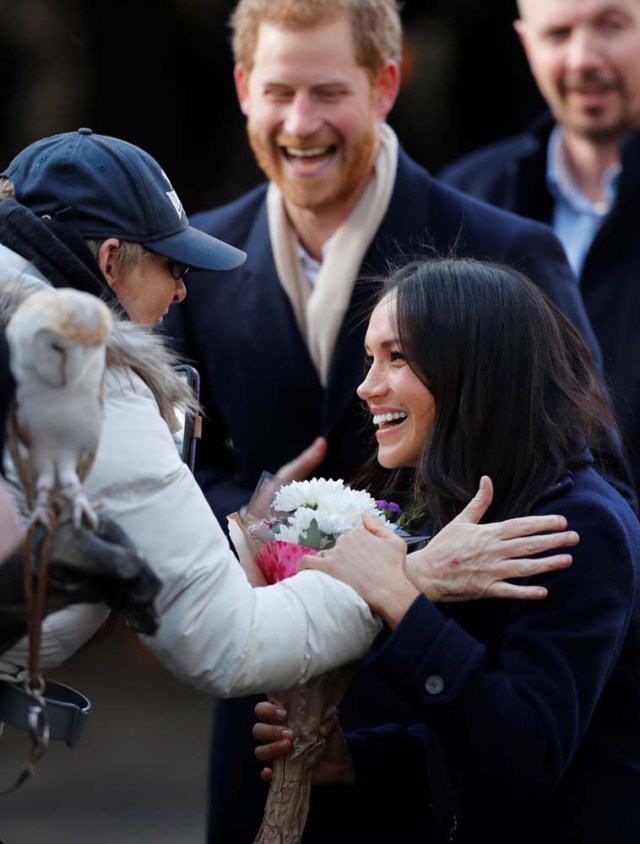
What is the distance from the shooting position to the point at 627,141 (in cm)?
A: 570

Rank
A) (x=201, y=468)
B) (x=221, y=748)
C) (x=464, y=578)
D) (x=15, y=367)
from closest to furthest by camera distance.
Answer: (x=15, y=367), (x=464, y=578), (x=221, y=748), (x=201, y=468)

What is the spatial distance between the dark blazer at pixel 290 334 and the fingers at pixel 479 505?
123 cm

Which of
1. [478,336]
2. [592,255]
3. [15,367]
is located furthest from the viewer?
[592,255]

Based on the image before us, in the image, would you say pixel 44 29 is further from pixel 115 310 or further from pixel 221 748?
pixel 115 310

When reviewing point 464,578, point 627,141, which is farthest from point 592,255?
point 464,578

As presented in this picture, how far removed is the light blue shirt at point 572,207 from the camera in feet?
19.2

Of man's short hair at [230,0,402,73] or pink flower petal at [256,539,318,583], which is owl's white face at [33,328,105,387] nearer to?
pink flower petal at [256,539,318,583]

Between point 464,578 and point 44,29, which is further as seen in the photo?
point 44,29

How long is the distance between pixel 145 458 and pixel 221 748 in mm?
1500

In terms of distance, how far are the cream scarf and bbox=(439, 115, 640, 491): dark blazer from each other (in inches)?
29.2

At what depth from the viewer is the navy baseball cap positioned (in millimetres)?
2918

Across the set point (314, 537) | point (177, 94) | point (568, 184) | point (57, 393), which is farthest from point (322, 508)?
point (177, 94)

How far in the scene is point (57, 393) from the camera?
2361 mm

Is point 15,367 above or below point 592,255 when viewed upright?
above
